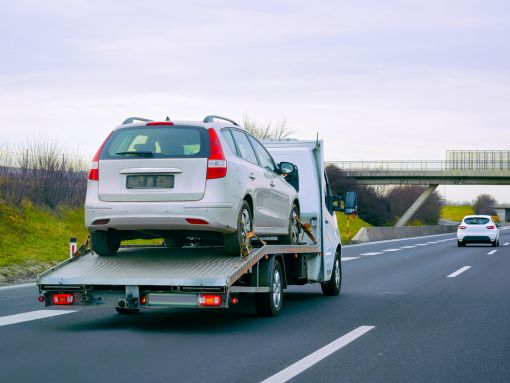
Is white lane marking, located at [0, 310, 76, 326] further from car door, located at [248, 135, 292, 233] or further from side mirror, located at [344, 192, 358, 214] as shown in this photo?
side mirror, located at [344, 192, 358, 214]

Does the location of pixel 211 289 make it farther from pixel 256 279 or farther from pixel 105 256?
pixel 105 256

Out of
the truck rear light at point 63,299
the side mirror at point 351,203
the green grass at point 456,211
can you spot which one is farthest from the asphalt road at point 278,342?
the green grass at point 456,211

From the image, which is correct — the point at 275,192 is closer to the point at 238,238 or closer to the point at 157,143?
the point at 238,238

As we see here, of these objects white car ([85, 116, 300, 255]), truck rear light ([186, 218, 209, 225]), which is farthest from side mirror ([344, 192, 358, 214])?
truck rear light ([186, 218, 209, 225])

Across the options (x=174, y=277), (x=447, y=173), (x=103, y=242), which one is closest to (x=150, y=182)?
(x=174, y=277)

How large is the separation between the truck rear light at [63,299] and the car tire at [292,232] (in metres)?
3.39

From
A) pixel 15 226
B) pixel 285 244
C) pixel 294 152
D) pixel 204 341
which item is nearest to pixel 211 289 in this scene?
pixel 204 341

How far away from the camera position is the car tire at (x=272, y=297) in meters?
10.1

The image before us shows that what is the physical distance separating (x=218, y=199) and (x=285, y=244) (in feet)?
8.91

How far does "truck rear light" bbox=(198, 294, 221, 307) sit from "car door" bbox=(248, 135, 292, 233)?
216 centimetres

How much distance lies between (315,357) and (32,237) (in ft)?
55.6

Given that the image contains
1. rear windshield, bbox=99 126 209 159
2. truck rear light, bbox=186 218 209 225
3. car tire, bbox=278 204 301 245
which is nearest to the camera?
truck rear light, bbox=186 218 209 225

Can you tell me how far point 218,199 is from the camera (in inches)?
357

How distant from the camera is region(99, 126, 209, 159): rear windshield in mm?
9289
